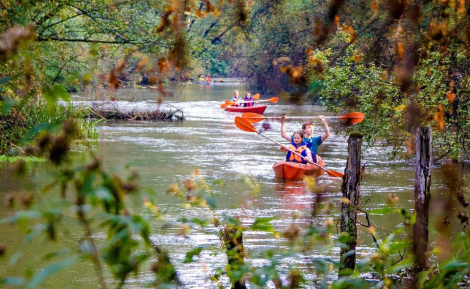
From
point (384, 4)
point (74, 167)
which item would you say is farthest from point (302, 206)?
point (74, 167)

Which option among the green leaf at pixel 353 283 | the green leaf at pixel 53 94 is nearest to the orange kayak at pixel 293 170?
the green leaf at pixel 353 283

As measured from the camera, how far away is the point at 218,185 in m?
13.1

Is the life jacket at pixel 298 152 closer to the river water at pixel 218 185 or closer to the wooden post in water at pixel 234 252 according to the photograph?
the river water at pixel 218 185

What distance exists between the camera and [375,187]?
13.2m

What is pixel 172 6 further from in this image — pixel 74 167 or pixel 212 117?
pixel 212 117

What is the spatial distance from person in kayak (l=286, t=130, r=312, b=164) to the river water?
532 millimetres

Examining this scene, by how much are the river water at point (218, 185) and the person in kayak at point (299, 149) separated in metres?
0.53

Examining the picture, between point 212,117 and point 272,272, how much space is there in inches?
1035

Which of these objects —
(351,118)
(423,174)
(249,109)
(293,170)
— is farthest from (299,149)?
(249,109)

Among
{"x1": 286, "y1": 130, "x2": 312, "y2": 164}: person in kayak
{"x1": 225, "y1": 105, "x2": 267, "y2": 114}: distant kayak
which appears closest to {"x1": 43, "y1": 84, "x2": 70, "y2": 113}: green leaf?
{"x1": 286, "y1": 130, "x2": 312, "y2": 164}: person in kayak

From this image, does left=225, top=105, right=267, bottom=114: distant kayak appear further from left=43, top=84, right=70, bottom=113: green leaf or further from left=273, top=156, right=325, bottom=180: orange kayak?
left=43, top=84, right=70, bottom=113: green leaf

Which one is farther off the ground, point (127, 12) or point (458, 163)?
point (127, 12)

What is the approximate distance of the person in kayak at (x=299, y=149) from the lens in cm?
1366

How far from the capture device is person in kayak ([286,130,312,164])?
1366 centimetres
